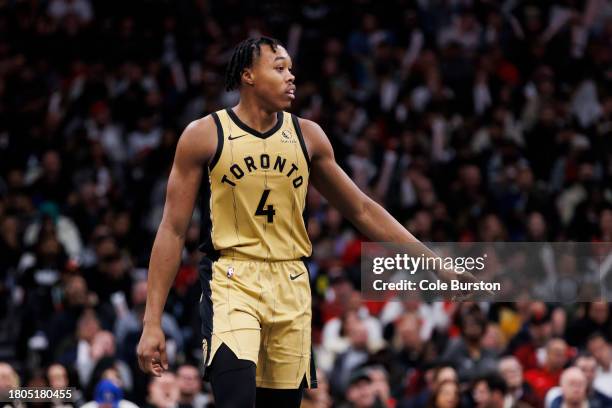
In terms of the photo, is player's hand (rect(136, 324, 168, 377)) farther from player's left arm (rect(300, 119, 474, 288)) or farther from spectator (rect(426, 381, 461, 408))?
spectator (rect(426, 381, 461, 408))

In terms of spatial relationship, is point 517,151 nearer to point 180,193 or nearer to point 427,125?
point 427,125

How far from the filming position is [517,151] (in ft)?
48.1

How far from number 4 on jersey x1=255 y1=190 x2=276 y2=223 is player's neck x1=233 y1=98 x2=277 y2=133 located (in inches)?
11.5

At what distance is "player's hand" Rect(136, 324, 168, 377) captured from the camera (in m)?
5.40

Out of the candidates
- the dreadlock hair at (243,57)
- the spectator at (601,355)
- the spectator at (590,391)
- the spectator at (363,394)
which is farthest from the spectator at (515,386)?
the dreadlock hair at (243,57)

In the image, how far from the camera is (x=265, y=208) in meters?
5.64

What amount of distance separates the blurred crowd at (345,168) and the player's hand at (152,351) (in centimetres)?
352

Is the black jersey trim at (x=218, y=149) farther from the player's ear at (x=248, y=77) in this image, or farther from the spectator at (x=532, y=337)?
the spectator at (x=532, y=337)

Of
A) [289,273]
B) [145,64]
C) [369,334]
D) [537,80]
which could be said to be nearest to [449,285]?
[289,273]

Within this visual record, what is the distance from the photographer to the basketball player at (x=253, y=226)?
5.55 meters

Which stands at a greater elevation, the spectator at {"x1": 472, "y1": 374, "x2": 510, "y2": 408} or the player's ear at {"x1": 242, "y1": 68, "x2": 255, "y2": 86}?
the player's ear at {"x1": 242, "y1": 68, "x2": 255, "y2": 86}

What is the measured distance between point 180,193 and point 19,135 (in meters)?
10.1

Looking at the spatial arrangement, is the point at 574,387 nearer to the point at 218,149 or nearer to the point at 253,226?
the point at 253,226

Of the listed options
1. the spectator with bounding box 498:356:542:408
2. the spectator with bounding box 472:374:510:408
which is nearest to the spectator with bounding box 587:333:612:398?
the spectator with bounding box 498:356:542:408
